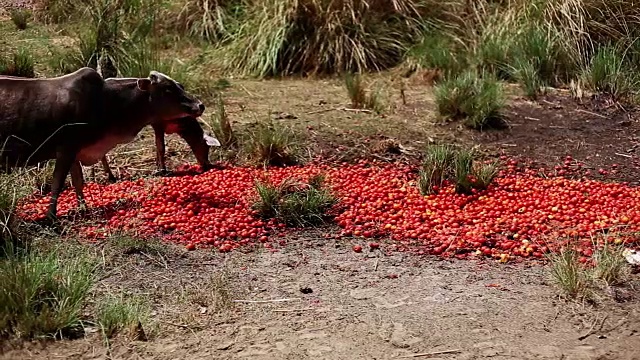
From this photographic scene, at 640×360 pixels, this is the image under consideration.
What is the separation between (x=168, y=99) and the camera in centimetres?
591

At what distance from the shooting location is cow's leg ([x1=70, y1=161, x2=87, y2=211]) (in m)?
5.64

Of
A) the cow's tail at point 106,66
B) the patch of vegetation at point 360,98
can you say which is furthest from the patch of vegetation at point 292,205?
the cow's tail at point 106,66

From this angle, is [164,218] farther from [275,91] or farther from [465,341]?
[275,91]

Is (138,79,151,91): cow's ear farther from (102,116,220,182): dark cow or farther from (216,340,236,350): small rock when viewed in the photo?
(216,340,236,350): small rock

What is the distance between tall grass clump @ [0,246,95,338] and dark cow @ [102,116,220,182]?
2286 mm

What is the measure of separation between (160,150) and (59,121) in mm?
1220

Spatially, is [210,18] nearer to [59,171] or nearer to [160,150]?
[160,150]

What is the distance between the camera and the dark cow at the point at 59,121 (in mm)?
5363

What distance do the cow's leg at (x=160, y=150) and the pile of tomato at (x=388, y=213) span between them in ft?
1.01

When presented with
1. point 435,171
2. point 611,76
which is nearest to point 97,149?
point 435,171

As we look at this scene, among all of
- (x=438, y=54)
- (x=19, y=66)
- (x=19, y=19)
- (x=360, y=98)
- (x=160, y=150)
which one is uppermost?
(x=19, y=19)

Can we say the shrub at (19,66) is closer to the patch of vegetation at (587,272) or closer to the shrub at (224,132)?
the shrub at (224,132)

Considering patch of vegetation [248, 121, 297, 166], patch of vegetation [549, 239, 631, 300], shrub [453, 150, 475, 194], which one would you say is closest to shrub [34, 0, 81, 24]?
patch of vegetation [248, 121, 297, 166]

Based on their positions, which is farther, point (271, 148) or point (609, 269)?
point (271, 148)
